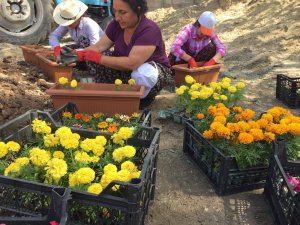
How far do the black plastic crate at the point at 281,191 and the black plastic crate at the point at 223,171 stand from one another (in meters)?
0.09

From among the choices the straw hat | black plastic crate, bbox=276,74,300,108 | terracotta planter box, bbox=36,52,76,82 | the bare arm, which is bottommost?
black plastic crate, bbox=276,74,300,108

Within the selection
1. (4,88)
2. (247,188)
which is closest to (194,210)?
(247,188)

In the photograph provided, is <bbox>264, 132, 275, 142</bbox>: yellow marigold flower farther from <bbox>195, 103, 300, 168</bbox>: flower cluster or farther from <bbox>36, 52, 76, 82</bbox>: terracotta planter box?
<bbox>36, 52, 76, 82</bbox>: terracotta planter box

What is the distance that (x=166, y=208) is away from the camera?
2.00 meters

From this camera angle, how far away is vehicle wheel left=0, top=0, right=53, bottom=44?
596cm

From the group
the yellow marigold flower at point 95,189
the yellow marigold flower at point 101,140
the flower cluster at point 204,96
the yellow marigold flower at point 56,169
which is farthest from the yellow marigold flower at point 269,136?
the yellow marigold flower at point 56,169

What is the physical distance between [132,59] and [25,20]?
4069mm

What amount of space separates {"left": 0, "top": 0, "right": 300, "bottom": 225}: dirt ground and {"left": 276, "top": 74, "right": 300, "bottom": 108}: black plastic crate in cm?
10

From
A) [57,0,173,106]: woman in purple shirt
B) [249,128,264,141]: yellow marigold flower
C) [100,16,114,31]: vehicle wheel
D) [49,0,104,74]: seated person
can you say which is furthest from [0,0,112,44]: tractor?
[249,128,264,141]: yellow marigold flower

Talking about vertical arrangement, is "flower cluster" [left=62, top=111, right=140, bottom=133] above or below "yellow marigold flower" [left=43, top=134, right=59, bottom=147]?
below

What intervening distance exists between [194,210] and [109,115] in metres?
1.19

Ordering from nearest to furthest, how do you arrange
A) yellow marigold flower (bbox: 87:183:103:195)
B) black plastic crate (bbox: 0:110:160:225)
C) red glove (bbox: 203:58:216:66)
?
black plastic crate (bbox: 0:110:160:225) < yellow marigold flower (bbox: 87:183:103:195) < red glove (bbox: 203:58:216:66)

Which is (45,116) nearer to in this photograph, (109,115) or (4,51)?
(109,115)

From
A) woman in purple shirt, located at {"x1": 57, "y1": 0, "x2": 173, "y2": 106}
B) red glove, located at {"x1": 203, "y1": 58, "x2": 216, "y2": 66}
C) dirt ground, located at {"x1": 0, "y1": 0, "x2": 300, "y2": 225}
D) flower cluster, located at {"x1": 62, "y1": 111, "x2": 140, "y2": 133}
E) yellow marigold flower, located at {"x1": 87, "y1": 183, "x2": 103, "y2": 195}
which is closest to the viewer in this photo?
yellow marigold flower, located at {"x1": 87, "y1": 183, "x2": 103, "y2": 195}
